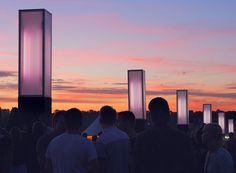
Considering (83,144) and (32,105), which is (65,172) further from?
(32,105)

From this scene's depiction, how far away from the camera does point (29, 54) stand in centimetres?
755

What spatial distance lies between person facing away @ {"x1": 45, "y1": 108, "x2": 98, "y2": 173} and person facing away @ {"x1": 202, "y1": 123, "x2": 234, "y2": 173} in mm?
1348

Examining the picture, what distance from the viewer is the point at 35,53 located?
7.50 meters

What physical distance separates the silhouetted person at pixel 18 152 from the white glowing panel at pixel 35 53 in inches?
145

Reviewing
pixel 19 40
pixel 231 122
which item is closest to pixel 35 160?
pixel 19 40

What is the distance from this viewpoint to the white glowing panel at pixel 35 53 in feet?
24.3

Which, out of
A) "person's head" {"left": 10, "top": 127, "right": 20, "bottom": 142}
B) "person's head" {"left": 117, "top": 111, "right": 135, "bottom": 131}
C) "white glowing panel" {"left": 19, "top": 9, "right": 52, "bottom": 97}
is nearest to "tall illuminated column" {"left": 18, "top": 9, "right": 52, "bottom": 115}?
"white glowing panel" {"left": 19, "top": 9, "right": 52, "bottom": 97}

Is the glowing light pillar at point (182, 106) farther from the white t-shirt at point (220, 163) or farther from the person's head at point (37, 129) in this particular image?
the white t-shirt at point (220, 163)

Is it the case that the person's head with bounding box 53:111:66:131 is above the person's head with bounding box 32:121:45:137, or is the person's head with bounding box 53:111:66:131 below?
above

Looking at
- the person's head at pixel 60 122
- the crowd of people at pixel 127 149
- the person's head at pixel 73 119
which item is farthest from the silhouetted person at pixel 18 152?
the person's head at pixel 73 119

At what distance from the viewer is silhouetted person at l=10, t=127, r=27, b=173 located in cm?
1115

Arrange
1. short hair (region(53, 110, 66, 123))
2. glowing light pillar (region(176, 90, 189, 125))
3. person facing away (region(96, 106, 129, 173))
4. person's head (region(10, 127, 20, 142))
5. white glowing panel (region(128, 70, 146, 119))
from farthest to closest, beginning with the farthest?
glowing light pillar (region(176, 90, 189, 125)) < white glowing panel (region(128, 70, 146, 119)) < person's head (region(10, 127, 20, 142)) < person facing away (region(96, 106, 129, 173)) < short hair (region(53, 110, 66, 123))

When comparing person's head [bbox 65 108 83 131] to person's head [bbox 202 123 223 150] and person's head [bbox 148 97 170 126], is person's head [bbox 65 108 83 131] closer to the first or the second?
person's head [bbox 148 97 170 126]

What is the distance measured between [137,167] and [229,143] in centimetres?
1117
